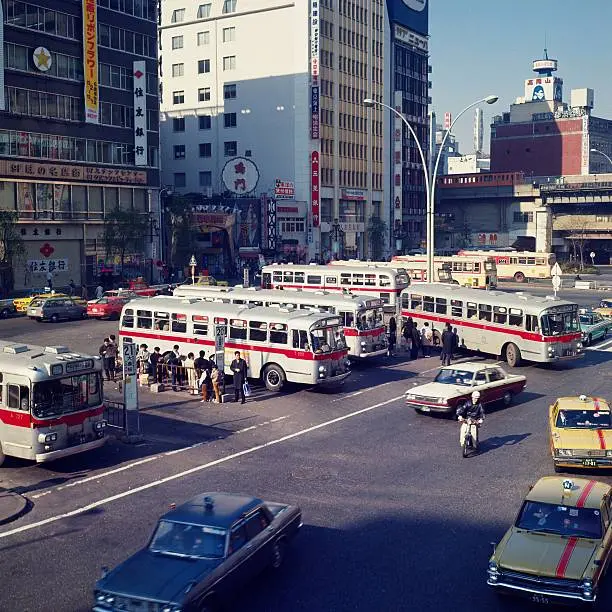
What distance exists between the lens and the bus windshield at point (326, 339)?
2800cm

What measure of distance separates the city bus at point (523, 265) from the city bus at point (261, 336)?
50.6 metres

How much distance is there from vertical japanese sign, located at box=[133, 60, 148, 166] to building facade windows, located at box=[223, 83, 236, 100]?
2741 centimetres

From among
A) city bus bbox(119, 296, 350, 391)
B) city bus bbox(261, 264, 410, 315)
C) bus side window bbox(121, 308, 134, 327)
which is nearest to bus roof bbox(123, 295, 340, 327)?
city bus bbox(119, 296, 350, 391)

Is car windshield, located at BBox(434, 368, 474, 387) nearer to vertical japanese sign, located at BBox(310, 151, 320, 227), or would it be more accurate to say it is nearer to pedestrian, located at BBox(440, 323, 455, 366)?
pedestrian, located at BBox(440, 323, 455, 366)

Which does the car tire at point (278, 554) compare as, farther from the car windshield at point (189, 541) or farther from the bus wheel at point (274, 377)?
the bus wheel at point (274, 377)

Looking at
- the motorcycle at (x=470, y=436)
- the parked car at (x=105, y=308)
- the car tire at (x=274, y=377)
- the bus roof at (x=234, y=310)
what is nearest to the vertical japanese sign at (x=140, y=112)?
the parked car at (x=105, y=308)

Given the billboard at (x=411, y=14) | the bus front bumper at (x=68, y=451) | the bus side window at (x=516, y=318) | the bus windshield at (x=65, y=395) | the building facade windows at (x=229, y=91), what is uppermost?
the billboard at (x=411, y=14)

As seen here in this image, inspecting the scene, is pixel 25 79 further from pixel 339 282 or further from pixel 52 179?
pixel 339 282

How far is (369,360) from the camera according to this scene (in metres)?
35.8

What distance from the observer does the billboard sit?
106m

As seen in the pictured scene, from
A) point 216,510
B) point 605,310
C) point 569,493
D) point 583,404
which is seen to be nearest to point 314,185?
point 605,310

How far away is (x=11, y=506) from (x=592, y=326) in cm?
3067

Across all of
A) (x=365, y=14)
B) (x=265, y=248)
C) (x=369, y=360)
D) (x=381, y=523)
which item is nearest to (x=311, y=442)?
(x=381, y=523)

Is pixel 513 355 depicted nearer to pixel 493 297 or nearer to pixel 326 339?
pixel 493 297
